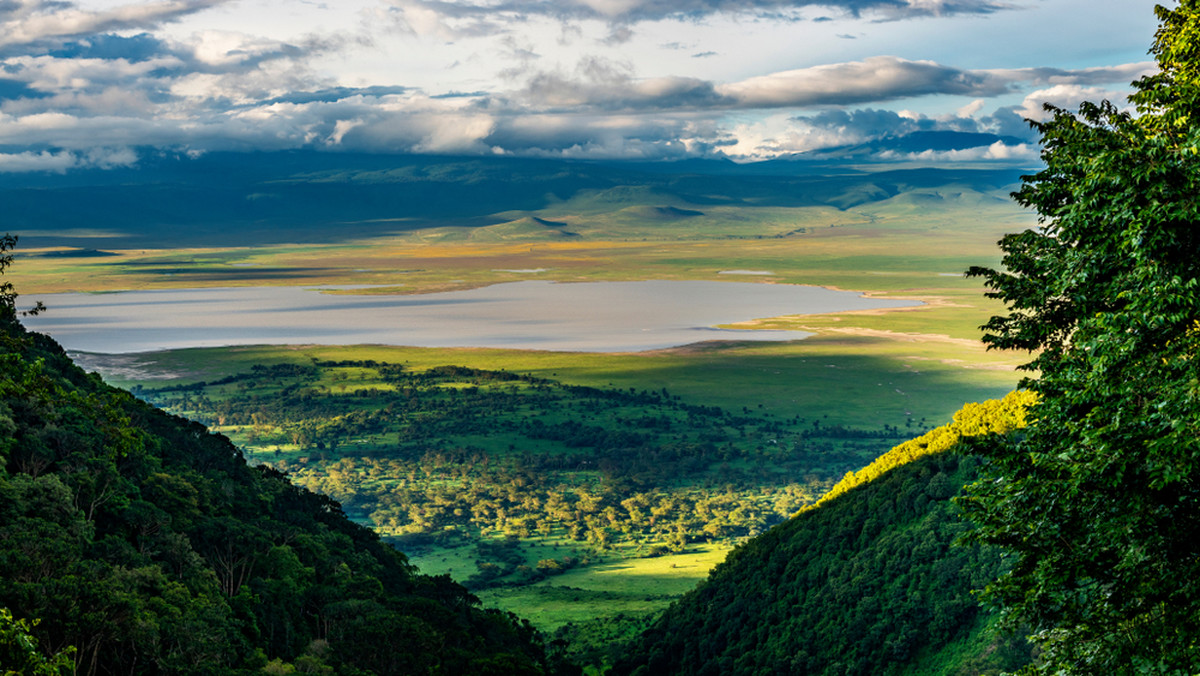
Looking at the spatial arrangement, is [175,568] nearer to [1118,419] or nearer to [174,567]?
[174,567]

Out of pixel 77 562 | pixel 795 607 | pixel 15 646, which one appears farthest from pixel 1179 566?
pixel 795 607

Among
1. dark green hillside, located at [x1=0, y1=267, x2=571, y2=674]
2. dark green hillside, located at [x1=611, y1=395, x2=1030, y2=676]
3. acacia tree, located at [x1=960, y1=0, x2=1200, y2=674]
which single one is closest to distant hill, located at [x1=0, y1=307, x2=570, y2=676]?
dark green hillside, located at [x1=0, y1=267, x2=571, y2=674]

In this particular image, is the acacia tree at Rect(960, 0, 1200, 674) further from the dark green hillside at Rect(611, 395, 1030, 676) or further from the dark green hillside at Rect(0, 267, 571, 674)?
the dark green hillside at Rect(611, 395, 1030, 676)

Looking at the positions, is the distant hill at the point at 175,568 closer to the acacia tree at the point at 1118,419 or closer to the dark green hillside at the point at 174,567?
the dark green hillside at the point at 174,567

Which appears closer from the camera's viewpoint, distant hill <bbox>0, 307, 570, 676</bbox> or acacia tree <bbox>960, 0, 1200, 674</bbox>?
acacia tree <bbox>960, 0, 1200, 674</bbox>

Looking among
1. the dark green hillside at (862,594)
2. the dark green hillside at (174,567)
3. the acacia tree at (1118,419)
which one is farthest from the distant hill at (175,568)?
the acacia tree at (1118,419)
